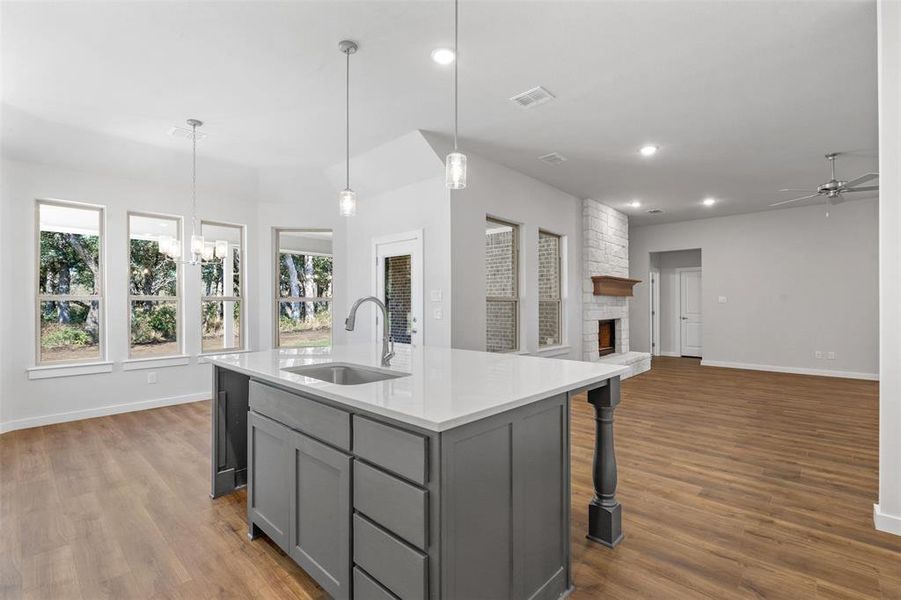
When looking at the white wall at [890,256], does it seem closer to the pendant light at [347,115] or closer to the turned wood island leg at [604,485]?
the turned wood island leg at [604,485]

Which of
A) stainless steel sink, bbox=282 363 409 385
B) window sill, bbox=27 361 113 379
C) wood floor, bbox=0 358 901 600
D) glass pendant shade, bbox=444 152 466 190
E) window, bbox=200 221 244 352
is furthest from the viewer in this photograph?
window, bbox=200 221 244 352

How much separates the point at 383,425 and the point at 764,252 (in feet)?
28.0

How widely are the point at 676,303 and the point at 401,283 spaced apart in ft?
22.9

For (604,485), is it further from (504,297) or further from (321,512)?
(504,297)

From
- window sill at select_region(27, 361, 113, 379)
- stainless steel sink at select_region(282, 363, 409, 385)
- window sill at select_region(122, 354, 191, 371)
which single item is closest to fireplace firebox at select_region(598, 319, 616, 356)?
stainless steel sink at select_region(282, 363, 409, 385)

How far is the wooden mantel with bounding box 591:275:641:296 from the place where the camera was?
22.0 feet

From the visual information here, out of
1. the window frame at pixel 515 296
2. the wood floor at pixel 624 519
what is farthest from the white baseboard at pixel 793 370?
the window frame at pixel 515 296

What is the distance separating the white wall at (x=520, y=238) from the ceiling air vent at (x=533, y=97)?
108 centimetres

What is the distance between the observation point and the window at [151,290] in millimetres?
5070

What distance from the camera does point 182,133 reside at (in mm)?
4023

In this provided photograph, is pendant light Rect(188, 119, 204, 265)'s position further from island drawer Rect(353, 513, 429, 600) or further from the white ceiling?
island drawer Rect(353, 513, 429, 600)

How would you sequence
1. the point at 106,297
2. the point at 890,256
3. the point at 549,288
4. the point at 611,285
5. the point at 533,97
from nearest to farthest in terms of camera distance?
the point at 890,256 → the point at 533,97 → the point at 106,297 → the point at 549,288 → the point at 611,285

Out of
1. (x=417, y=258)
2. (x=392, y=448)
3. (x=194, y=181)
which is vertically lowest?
(x=392, y=448)

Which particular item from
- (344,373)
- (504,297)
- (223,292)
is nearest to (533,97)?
(344,373)
